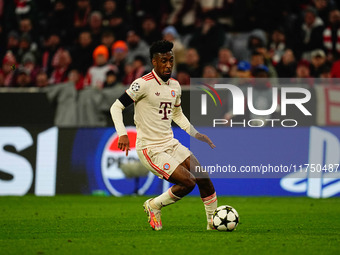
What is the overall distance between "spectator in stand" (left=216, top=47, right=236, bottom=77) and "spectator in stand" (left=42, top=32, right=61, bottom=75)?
4.68m

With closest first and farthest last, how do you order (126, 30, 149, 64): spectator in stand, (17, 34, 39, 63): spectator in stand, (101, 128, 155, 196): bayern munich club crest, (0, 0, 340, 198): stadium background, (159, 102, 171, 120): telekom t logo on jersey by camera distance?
(159, 102, 171, 120): telekom t logo on jersey
(0, 0, 340, 198): stadium background
(101, 128, 155, 196): bayern munich club crest
(126, 30, 149, 64): spectator in stand
(17, 34, 39, 63): spectator in stand

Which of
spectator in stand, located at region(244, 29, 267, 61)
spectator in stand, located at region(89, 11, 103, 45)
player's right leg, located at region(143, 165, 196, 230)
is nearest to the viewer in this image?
player's right leg, located at region(143, 165, 196, 230)

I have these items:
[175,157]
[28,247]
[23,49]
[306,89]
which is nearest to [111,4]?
[23,49]

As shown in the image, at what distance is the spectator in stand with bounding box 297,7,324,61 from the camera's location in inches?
663

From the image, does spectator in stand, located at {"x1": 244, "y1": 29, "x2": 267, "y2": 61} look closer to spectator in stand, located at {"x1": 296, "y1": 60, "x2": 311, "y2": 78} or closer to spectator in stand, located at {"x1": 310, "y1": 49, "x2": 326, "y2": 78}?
spectator in stand, located at {"x1": 296, "y1": 60, "x2": 311, "y2": 78}

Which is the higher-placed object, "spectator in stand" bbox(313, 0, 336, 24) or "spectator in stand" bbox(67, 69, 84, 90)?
"spectator in stand" bbox(313, 0, 336, 24)

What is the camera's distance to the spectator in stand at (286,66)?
51.9ft

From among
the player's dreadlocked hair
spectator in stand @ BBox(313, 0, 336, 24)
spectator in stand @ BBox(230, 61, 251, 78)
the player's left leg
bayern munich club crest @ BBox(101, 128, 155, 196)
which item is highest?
spectator in stand @ BBox(313, 0, 336, 24)

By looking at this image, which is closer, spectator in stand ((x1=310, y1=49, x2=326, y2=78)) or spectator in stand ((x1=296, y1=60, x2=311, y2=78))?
spectator in stand ((x1=296, y1=60, x2=311, y2=78))

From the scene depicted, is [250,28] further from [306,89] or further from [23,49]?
[23,49]

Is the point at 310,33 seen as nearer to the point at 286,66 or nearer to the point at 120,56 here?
the point at 286,66

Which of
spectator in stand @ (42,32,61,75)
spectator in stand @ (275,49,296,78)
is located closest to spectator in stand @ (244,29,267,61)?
spectator in stand @ (275,49,296,78)

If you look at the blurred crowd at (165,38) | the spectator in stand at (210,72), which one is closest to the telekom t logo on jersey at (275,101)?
the blurred crowd at (165,38)

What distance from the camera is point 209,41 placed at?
17469 millimetres
